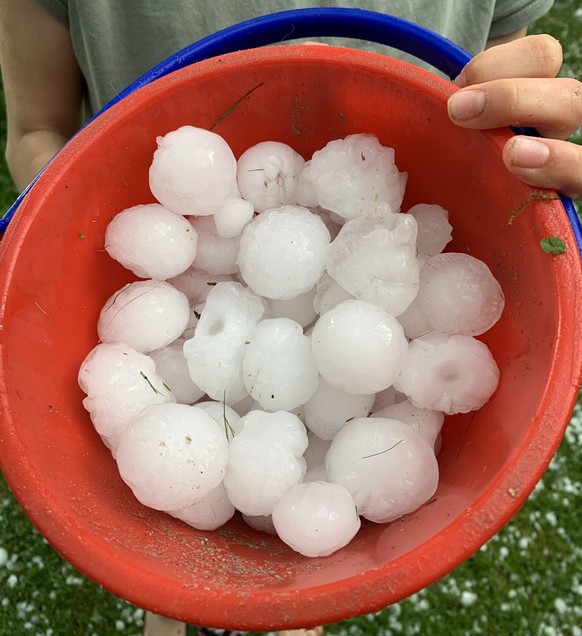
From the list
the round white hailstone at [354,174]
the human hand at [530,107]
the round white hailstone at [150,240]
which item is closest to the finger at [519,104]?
the human hand at [530,107]

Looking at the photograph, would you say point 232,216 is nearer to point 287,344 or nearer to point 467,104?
point 287,344

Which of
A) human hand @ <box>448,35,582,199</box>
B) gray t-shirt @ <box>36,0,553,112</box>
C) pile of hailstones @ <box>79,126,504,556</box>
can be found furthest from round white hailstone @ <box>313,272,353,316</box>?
gray t-shirt @ <box>36,0,553,112</box>

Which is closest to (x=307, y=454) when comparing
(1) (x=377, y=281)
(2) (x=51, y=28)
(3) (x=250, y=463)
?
(3) (x=250, y=463)

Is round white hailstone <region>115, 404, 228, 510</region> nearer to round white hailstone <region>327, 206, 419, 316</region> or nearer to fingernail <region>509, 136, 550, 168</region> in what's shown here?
round white hailstone <region>327, 206, 419, 316</region>

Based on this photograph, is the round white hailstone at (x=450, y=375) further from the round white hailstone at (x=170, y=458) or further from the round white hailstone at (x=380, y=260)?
the round white hailstone at (x=170, y=458)

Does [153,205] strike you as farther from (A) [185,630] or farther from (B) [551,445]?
(A) [185,630]

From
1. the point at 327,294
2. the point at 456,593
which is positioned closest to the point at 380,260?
the point at 327,294
